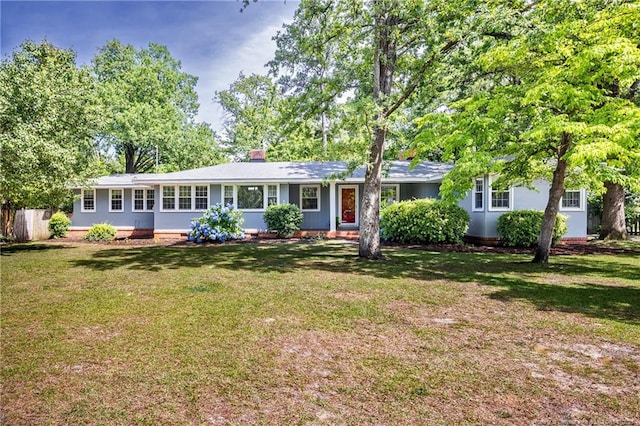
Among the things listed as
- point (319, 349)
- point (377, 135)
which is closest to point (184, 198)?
point (377, 135)

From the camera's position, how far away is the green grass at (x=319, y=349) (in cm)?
296

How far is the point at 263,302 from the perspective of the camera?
6.27 m

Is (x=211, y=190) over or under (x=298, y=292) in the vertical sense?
over

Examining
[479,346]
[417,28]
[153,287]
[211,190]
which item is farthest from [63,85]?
[479,346]

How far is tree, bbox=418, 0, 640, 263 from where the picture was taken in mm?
7191

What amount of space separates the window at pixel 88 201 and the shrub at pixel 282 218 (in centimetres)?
1029

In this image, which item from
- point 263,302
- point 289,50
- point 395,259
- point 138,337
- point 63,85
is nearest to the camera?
point 138,337

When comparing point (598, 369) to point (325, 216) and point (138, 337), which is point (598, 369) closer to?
point (138, 337)

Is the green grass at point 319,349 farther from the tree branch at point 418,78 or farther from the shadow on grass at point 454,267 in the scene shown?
the tree branch at point 418,78

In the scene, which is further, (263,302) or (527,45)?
(527,45)

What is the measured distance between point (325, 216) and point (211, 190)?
5701 millimetres

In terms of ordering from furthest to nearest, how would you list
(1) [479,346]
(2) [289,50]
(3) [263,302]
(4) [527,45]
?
(2) [289,50] < (4) [527,45] < (3) [263,302] < (1) [479,346]

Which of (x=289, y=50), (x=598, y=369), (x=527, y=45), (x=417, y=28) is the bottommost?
(x=598, y=369)

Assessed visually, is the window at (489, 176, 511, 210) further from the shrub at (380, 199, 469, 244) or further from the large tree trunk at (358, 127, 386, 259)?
the large tree trunk at (358, 127, 386, 259)
